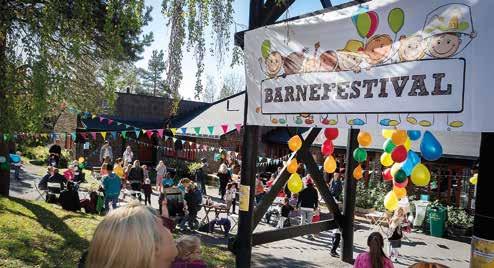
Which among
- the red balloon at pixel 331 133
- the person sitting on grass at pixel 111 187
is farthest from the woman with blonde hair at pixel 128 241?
the person sitting on grass at pixel 111 187

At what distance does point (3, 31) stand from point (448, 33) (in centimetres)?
506

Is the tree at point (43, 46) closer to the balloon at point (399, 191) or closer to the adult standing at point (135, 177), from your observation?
the balloon at point (399, 191)

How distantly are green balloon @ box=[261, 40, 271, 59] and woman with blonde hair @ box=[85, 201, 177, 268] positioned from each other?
4066 mm

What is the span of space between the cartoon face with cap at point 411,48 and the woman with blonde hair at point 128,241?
10.8 ft

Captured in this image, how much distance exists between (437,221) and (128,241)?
46.2ft

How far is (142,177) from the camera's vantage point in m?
15.3

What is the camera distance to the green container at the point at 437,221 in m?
13.8

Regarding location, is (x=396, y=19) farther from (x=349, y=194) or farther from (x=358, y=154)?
(x=349, y=194)

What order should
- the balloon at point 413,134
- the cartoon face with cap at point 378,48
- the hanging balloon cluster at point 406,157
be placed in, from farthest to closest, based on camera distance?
the balloon at point 413,134
the hanging balloon cluster at point 406,157
the cartoon face with cap at point 378,48

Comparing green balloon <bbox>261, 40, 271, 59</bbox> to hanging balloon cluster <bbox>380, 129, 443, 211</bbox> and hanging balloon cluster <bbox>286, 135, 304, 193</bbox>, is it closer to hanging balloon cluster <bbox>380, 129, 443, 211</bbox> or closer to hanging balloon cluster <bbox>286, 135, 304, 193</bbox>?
hanging balloon cluster <bbox>286, 135, 304, 193</bbox>

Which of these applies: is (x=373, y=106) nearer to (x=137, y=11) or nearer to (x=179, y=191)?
(x=137, y=11)

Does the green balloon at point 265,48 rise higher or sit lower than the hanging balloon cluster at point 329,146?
higher

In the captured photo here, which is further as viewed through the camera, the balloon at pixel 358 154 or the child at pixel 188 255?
the balloon at pixel 358 154

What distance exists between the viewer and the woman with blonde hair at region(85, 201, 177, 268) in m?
1.76
